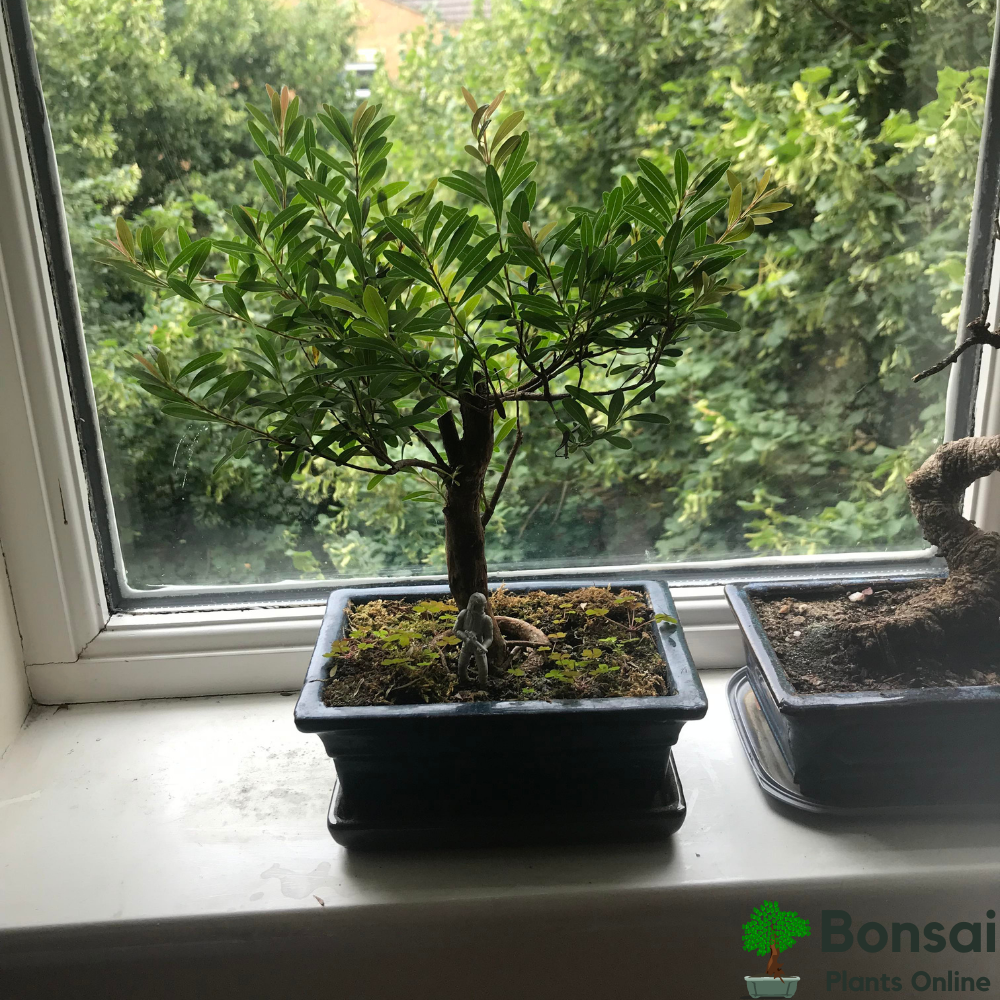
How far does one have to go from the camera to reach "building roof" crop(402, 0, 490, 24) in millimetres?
948

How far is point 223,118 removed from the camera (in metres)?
Answer: 0.94

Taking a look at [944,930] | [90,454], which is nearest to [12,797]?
[90,454]

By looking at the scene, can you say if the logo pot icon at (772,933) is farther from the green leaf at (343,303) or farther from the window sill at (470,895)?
the green leaf at (343,303)

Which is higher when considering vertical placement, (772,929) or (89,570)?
(89,570)

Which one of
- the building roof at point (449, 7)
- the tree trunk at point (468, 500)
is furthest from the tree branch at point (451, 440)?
the building roof at point (449, 7)

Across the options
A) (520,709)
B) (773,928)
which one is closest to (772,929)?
(773,928)

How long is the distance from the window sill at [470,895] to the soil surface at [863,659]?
14 cm

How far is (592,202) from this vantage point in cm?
99

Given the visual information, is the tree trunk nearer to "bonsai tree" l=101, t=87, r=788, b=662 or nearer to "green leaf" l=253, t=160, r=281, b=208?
"bonsai tree" l=101, t=87, r=788, b=662

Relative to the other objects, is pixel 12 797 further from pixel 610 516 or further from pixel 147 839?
pixel 610 516

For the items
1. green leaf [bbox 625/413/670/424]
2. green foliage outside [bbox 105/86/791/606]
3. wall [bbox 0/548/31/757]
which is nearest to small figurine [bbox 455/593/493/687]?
green foliage outside [bbox 105/86/791/606]

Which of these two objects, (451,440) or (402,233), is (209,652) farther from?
(402,233)

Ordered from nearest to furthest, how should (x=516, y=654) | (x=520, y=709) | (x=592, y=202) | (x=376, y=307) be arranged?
(x=376, y=307) < (x=520, y=709) < (x=516, y=654) < (x=592, y=202)

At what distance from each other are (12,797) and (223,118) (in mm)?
774
